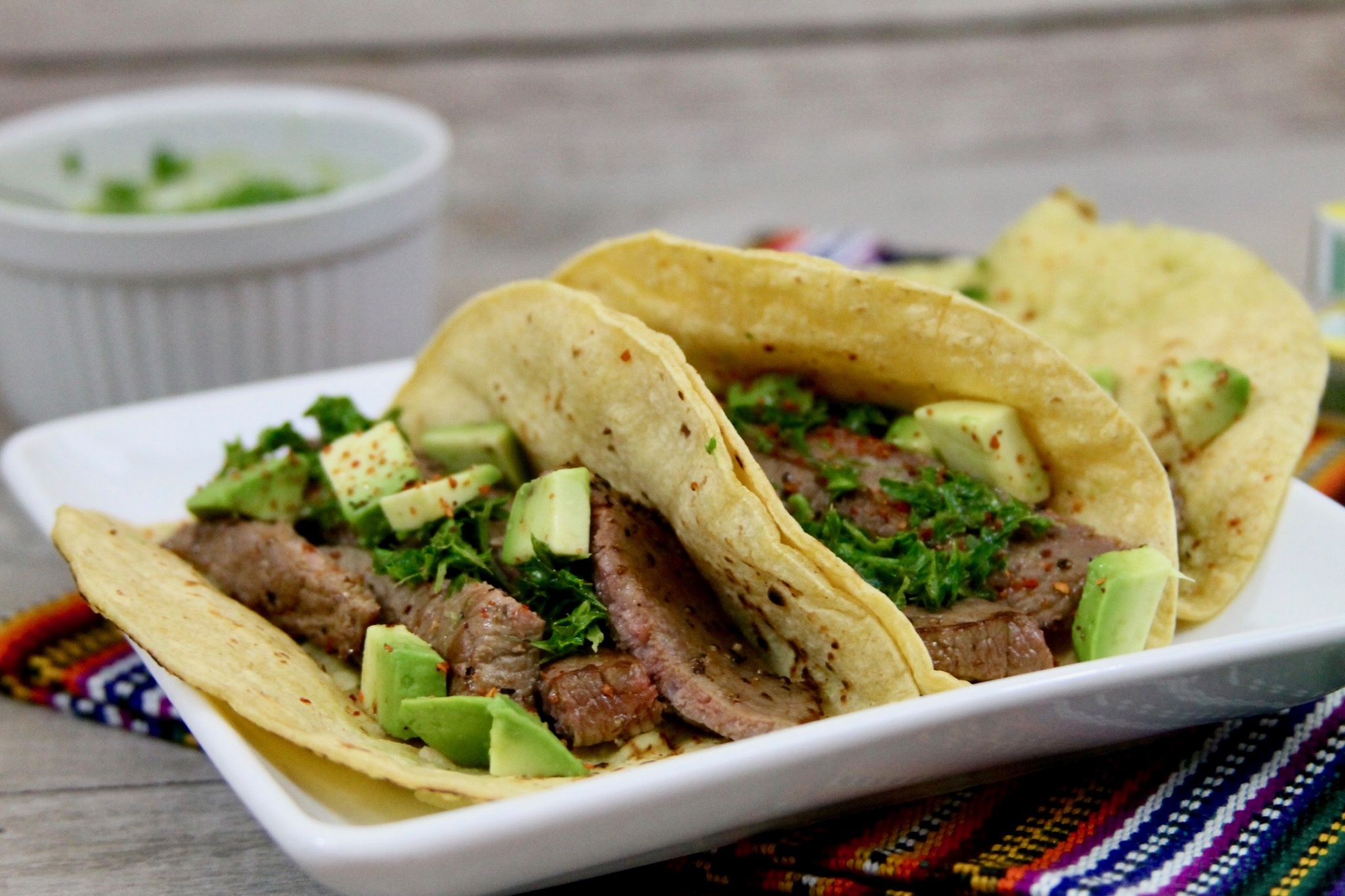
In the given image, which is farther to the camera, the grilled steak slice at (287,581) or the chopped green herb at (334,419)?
the chopped green herb at (334,419)

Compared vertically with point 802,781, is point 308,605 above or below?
below

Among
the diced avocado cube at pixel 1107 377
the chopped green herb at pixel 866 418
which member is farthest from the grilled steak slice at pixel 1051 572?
the diced avocado cube at pixel 1107 377

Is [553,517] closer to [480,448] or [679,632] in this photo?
[679,632]

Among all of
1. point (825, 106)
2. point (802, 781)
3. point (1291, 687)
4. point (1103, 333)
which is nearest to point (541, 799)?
point (802, 781)

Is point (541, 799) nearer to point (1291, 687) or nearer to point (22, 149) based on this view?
point (1291, 687)

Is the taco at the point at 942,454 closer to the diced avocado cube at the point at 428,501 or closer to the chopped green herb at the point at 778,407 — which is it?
the chopped green herb at the point at 778,407

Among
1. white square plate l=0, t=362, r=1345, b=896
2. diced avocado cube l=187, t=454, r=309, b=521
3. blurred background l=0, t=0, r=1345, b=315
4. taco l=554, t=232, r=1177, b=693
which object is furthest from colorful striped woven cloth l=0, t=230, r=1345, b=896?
blurred background l=0, t=0, r=1345, b=315

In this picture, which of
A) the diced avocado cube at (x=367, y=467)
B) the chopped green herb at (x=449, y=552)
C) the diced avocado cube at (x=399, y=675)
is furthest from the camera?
the diced avocado cube at (x=367, y=467)
